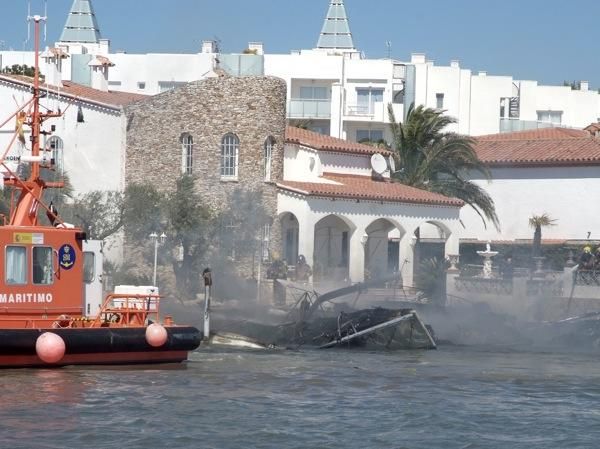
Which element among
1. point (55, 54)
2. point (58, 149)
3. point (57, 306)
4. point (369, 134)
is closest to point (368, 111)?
point (369, 134)

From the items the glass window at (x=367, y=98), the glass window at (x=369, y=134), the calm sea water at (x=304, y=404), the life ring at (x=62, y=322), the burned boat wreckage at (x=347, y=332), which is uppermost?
the glass window at (x=367, y=98)

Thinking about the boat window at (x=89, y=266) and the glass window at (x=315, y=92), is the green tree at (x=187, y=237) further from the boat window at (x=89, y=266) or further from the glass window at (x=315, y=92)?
the glass window at (x=315, y=92)

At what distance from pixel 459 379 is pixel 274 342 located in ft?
18.9

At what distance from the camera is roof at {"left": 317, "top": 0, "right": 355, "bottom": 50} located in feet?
317

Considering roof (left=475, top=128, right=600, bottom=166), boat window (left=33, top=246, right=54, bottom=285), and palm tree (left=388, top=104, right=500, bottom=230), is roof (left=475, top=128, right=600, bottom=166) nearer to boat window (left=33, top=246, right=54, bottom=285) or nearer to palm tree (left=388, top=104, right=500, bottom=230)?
palm tree (left=388, top=104, right=500, bottom=230)

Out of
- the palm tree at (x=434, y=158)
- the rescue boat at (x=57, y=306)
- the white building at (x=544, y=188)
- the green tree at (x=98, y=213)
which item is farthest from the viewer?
the white building at (x=544, y=188)

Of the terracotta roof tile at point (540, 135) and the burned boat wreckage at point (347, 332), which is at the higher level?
the terracotta roof tile at point (540, 135)

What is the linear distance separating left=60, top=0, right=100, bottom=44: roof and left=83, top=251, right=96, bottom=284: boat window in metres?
78.0

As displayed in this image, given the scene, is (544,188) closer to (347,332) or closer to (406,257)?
(406,257)

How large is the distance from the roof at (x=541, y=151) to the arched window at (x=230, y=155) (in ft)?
48.8

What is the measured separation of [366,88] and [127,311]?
47.1m

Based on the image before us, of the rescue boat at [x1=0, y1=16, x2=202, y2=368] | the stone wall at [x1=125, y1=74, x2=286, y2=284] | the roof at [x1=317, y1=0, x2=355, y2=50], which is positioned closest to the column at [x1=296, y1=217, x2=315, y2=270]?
the stone wall at [x1=125, y1=74, x2=286, y2=284]

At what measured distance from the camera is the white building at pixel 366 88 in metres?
69.2

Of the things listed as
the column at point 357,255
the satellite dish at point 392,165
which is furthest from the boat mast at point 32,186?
the satellite dish at point 392,165
